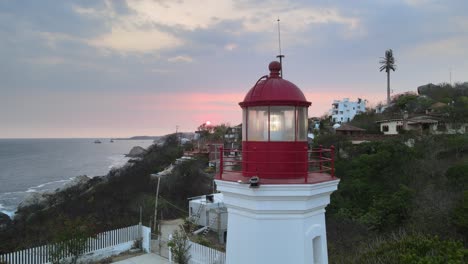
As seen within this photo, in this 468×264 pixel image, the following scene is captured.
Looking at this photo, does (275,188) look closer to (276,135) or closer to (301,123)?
(276,135)

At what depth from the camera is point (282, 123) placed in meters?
4.28

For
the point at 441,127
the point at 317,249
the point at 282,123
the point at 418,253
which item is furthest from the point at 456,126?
the point at 282,123

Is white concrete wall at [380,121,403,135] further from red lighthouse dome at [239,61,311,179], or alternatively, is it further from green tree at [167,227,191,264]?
red lighthouse dome at [239,61,311,179]

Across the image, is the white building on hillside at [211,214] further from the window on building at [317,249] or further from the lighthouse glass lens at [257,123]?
the lighthouse glass lens at [257,123]

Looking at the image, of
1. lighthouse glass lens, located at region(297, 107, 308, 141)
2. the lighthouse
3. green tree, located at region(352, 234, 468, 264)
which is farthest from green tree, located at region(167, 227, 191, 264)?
lighthouse glass lens, located at region(297, 107, 308, 141)

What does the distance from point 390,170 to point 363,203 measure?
4.08 metres

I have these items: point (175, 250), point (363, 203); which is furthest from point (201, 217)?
point (363, 203)

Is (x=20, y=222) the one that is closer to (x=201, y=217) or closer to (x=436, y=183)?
(x=201, y=217)

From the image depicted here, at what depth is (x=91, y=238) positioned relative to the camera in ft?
39.4

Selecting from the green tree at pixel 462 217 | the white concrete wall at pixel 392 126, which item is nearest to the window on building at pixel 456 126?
the white concrete wall at pixel 392 126

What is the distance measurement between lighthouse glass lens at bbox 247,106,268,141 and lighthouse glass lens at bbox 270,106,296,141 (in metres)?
0.08

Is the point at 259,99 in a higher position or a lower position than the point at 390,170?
higher

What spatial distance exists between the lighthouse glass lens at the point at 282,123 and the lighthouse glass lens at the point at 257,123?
8 centimetres

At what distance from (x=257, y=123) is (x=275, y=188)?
94 cm
